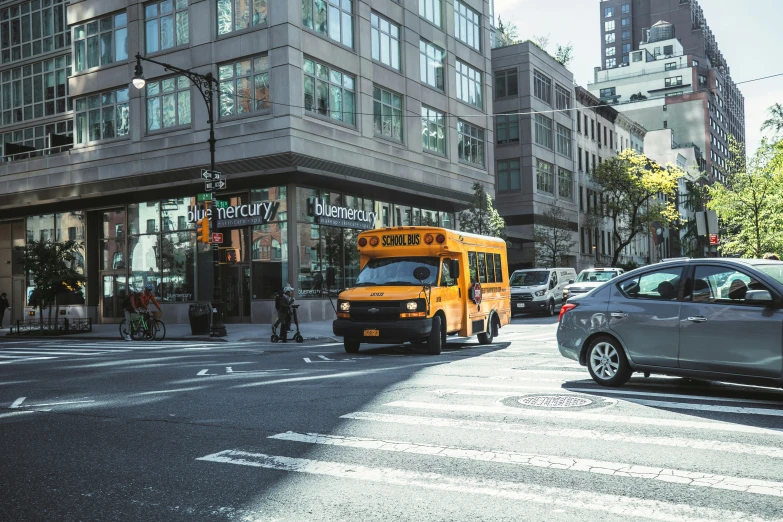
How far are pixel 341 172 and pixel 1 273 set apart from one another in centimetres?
2440

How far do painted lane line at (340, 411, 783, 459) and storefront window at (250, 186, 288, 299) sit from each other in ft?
78.2

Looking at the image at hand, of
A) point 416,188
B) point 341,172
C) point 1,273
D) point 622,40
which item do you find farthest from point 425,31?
point 622,40

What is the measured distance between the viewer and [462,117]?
42.3m

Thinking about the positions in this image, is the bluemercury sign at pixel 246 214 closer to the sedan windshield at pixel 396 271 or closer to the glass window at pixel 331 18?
the glass window at pixel 331 18

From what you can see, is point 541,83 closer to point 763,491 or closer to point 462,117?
point 462,117

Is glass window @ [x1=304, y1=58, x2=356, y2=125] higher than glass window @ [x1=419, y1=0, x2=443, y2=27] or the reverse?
the reverse

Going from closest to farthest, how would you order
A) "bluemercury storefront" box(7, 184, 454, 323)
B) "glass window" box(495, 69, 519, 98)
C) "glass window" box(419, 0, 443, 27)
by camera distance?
"bluemercury storefront" box(7, 184, 454, 323) → "glass window" box(419, 0, 443, 27) → "glass window" box(495, 69, 519, 98)

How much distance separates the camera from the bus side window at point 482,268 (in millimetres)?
18844

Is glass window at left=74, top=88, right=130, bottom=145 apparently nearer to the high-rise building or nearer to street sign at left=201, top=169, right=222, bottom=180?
street sign at left=201, top=169, right=222, bottom=180

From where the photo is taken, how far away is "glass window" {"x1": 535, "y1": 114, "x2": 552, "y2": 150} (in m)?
57.0

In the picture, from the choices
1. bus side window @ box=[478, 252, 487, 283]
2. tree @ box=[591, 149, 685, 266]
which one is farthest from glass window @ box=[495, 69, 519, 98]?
bus side window @ box=[478, 252, 487, 283]

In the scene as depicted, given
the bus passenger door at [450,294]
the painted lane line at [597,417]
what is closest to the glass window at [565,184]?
the bus passenger door at [450,294]

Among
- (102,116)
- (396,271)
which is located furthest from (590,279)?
(102,116)

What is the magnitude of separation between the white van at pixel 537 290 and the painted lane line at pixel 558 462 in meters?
26.8
